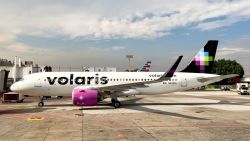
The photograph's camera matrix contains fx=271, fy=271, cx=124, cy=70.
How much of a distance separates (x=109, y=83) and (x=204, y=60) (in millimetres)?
12177

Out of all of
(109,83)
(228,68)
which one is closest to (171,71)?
(109,83)

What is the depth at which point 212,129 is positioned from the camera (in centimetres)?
1570

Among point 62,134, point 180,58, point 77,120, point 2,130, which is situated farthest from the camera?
point 180,58

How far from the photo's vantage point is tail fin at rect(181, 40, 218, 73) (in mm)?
32969

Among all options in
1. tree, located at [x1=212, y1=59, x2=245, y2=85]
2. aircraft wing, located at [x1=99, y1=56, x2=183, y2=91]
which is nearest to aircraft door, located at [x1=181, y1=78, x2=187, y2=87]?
aircraft wing, located at [x1=99, y1=56, x2=183, y2=91]

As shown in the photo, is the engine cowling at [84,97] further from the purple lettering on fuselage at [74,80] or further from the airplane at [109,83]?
the purple lettering on fuselage at [74,80]

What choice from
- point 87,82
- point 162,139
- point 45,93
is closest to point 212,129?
point 162,139

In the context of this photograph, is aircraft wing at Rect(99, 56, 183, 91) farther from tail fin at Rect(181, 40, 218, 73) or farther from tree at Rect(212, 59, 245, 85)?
tree at Rect(212, 59, 245, 85)

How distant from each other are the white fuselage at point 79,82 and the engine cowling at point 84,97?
2.58 metres

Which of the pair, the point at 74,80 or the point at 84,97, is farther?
the point at 74,80

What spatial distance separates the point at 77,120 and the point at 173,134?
764 cm

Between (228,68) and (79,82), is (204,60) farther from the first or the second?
(228,68)

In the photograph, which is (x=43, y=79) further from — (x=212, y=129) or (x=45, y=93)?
(x=212, y=129)

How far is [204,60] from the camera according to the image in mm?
33188
